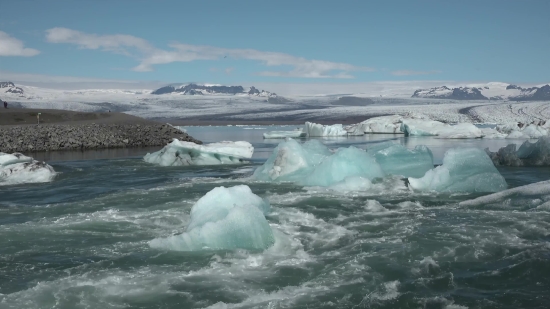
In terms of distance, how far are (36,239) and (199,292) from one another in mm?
2925

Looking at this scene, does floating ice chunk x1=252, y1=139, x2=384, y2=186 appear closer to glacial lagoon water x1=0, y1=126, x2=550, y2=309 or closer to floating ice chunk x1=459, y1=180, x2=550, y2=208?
glacial lagoon water x1=0, y1=126, x2=550, y2=309

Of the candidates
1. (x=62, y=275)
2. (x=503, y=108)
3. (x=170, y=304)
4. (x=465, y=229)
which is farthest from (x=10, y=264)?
(x=503, y=108)

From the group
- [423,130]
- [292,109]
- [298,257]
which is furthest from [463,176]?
[292,109]

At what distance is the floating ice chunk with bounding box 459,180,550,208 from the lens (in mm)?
8258

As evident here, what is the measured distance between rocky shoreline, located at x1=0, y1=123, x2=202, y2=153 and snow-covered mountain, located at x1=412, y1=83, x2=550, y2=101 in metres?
136

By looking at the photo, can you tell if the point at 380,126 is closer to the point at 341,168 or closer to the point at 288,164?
the point at 288,164

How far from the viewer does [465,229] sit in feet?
22.5

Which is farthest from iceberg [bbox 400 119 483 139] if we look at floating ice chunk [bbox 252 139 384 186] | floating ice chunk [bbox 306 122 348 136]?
floating ice chunk [bbox 252 139 384 186]

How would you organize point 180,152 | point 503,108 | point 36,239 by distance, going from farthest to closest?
point 503,108, point 180,152, point 36,239

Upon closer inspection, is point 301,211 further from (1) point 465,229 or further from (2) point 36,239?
(2) point 36,239

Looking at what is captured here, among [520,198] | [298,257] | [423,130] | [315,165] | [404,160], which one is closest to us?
[298,257]

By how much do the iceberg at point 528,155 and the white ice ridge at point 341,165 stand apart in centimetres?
362

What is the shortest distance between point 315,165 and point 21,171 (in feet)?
20.8

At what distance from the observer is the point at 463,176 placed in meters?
9.92
